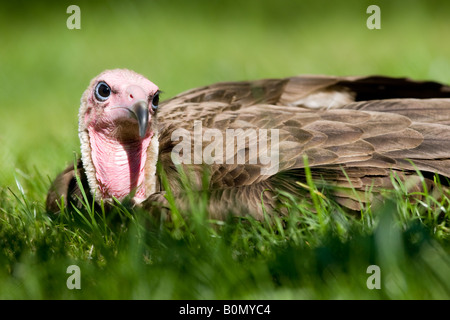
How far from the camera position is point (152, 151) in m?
3.36

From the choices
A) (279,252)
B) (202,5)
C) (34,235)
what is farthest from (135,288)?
(202,5)

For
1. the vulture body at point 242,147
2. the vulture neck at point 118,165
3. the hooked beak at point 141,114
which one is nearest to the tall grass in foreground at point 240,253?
the vulture body at point 242,147

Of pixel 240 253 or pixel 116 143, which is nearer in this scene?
pixel 240 253

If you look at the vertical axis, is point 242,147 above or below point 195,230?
above

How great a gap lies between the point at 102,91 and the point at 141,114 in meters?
0.39

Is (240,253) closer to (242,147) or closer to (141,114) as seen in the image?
(242,147)

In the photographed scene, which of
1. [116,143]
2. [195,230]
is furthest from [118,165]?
[195,230]

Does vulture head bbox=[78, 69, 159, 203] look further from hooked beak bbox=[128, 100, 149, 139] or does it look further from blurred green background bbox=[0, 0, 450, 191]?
blurred green background bbox=[0, 0, 450, 191]

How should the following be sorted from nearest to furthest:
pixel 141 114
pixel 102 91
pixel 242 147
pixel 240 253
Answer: pixel 240 253, pixel 141 114, pixel 242 147, pixel 102 91

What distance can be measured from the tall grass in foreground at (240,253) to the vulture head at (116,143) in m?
0.27

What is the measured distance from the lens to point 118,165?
3.40 m

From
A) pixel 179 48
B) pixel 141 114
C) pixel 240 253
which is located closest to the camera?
pixel 240 253

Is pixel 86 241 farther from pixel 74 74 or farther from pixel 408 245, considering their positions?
pixel 74 74

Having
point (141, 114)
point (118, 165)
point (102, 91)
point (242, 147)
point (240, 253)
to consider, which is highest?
point (102, 91)
